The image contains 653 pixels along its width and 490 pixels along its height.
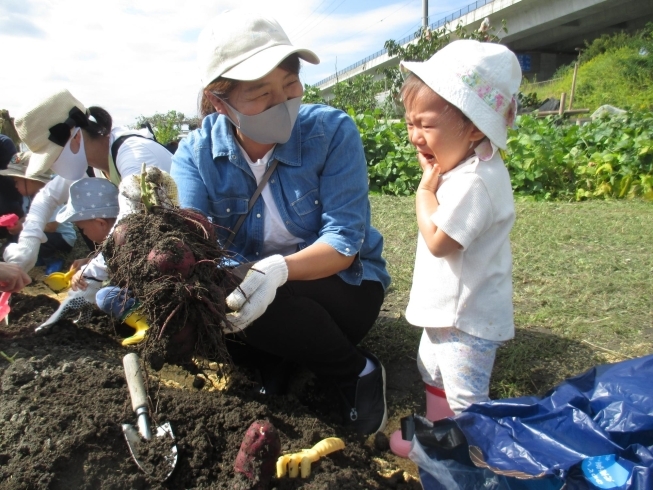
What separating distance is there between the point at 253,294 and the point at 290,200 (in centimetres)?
49

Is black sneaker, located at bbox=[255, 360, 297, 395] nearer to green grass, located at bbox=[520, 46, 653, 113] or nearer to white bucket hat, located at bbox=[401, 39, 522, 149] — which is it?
white bucket hat, located at bbox=[401, 39, 522, 149]

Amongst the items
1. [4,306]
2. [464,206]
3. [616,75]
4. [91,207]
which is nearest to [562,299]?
[464,206]

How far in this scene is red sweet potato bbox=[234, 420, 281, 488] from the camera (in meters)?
1.35

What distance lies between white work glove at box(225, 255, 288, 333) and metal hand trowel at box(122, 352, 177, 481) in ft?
1.13

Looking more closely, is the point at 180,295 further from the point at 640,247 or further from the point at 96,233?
the point at 640,247

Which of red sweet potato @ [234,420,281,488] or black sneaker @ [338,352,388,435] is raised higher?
red sweet potato @ [234,420,281,488]

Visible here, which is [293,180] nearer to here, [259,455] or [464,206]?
[464,206]

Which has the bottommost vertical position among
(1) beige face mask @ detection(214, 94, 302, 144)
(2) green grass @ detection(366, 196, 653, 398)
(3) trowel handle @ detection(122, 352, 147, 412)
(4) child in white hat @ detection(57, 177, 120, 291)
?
(2) green grass @ detection(366, 196, 653, 398)

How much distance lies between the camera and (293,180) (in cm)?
196

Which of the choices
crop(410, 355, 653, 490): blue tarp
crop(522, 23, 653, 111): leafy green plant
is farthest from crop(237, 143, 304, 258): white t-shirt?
crop(522, 23, 653, 111): leafy green plant

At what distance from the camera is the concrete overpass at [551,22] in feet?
75.5

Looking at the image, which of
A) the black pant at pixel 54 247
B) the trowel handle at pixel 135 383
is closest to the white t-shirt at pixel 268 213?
the trowel handle at pixel 135 383

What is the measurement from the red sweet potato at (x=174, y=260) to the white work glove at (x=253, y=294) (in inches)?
7.9

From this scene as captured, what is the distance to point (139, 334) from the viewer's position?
8.20ft
